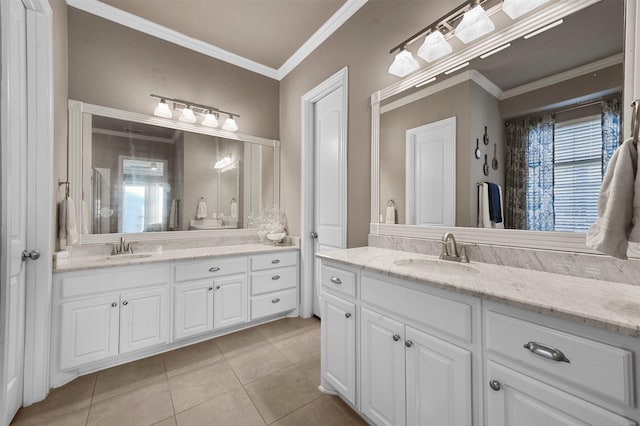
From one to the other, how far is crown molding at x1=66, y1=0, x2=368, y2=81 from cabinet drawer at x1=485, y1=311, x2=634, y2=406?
252 centimetres

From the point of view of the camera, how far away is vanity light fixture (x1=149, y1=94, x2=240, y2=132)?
257 cm

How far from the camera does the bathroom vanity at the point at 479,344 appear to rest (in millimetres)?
729

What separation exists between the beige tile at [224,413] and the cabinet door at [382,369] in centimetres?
64

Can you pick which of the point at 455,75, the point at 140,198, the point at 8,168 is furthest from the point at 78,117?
the point at 455,75

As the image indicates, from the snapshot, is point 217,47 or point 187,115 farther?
point 217,47

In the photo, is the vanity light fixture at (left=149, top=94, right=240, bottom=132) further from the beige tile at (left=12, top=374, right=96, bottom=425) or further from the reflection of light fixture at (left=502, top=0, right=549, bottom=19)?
the reflection of light fixture at (left=502, top=0, right=549, bottom=19)

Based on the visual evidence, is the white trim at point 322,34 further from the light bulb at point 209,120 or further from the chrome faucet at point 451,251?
the chrome faucet at point 451,251

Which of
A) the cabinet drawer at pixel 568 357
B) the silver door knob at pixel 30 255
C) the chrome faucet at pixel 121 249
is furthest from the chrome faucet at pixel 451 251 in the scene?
the chrome faucet at pixel 121 249

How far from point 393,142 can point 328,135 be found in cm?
95

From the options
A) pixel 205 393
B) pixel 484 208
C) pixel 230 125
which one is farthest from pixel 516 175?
pixel 230 125

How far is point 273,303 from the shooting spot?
274 cm

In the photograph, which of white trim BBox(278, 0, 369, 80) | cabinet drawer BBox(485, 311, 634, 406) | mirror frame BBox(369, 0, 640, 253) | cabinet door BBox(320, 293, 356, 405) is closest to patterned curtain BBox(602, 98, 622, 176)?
mirror frame BBox(369, 0, 640, 253)

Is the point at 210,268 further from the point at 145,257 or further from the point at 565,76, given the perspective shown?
the point at 565,76

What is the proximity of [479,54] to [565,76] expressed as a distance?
1.48 feet
